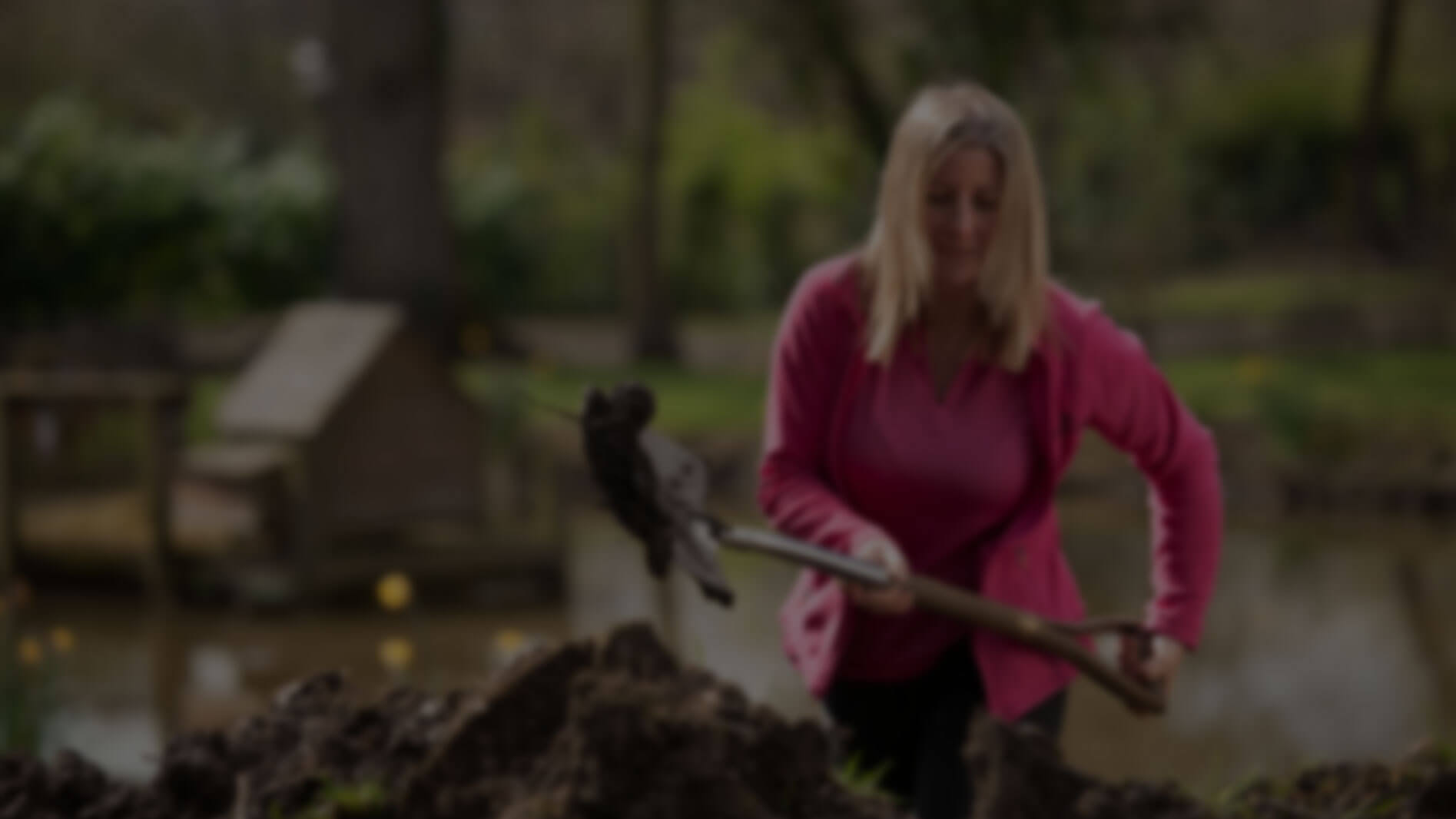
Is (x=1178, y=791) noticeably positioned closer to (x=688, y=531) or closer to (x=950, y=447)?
(x=950, y=447)

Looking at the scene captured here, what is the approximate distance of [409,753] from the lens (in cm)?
244

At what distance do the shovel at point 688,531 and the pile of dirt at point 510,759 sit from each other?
7.3 inches

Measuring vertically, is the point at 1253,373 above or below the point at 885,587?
below

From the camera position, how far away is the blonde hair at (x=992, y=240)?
102 inches

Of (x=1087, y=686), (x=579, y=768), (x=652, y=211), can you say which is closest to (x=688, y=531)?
(x=579, y=768)

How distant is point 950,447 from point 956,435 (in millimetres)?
20

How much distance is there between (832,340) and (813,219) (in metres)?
18.3

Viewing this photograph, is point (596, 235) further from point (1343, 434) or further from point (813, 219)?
point (1343, 434)

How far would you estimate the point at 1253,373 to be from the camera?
1077cm

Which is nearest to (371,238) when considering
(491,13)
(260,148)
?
(260,148)

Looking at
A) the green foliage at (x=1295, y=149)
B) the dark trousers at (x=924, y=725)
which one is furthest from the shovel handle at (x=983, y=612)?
the green foliage at (x=1295, y=149)

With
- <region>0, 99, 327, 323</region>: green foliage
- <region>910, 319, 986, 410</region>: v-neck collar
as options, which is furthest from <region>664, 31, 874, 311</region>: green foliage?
<region>910, 319, 986, 410</region>: v-neck collar

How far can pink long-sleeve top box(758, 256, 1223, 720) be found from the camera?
2.73 meters

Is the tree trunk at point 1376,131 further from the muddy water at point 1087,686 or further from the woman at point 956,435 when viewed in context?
the woman at point 956,435
